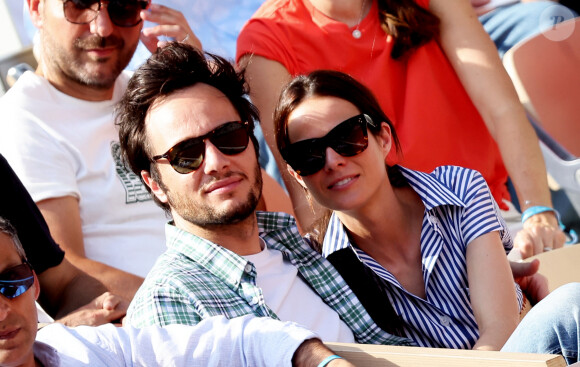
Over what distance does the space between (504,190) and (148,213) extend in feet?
4.02

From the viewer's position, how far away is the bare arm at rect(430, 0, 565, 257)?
2.71m

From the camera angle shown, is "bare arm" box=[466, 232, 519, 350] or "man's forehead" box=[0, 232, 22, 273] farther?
"bare arm" box=[466, 232, 519, 350]

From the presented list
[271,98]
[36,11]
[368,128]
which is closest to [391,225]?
[368,128]

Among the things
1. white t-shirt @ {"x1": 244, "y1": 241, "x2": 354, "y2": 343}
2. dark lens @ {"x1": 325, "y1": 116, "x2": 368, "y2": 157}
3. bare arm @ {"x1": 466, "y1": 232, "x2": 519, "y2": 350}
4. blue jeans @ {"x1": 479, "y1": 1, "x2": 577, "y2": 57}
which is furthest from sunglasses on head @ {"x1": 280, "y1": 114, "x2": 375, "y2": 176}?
blue jeans @ {"x1": 479, "y1": 1, "x2": 577, "y2": 57}

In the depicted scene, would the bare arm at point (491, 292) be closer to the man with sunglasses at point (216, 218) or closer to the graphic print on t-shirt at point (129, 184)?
the man with sunglasses at point (216, 218)

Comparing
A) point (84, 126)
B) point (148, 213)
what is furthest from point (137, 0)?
point (148, 213)

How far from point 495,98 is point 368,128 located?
0.94 meters

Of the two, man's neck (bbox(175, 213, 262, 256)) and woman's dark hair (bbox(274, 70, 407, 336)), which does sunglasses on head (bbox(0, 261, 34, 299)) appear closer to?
man's neck (bbox(175, 213, 262, 256))

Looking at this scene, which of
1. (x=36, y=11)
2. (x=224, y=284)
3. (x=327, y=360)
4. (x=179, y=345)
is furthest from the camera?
(x=36, y=11)

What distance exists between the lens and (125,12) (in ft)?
8.77

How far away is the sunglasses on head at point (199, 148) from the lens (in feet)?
6.22

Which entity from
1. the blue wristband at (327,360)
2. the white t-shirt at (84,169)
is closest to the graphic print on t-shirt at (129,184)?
the white t-shirt at (84,169)

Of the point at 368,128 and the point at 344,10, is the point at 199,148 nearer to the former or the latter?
the point at 368,128

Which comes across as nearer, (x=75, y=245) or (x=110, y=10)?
(x=75, y=245)
